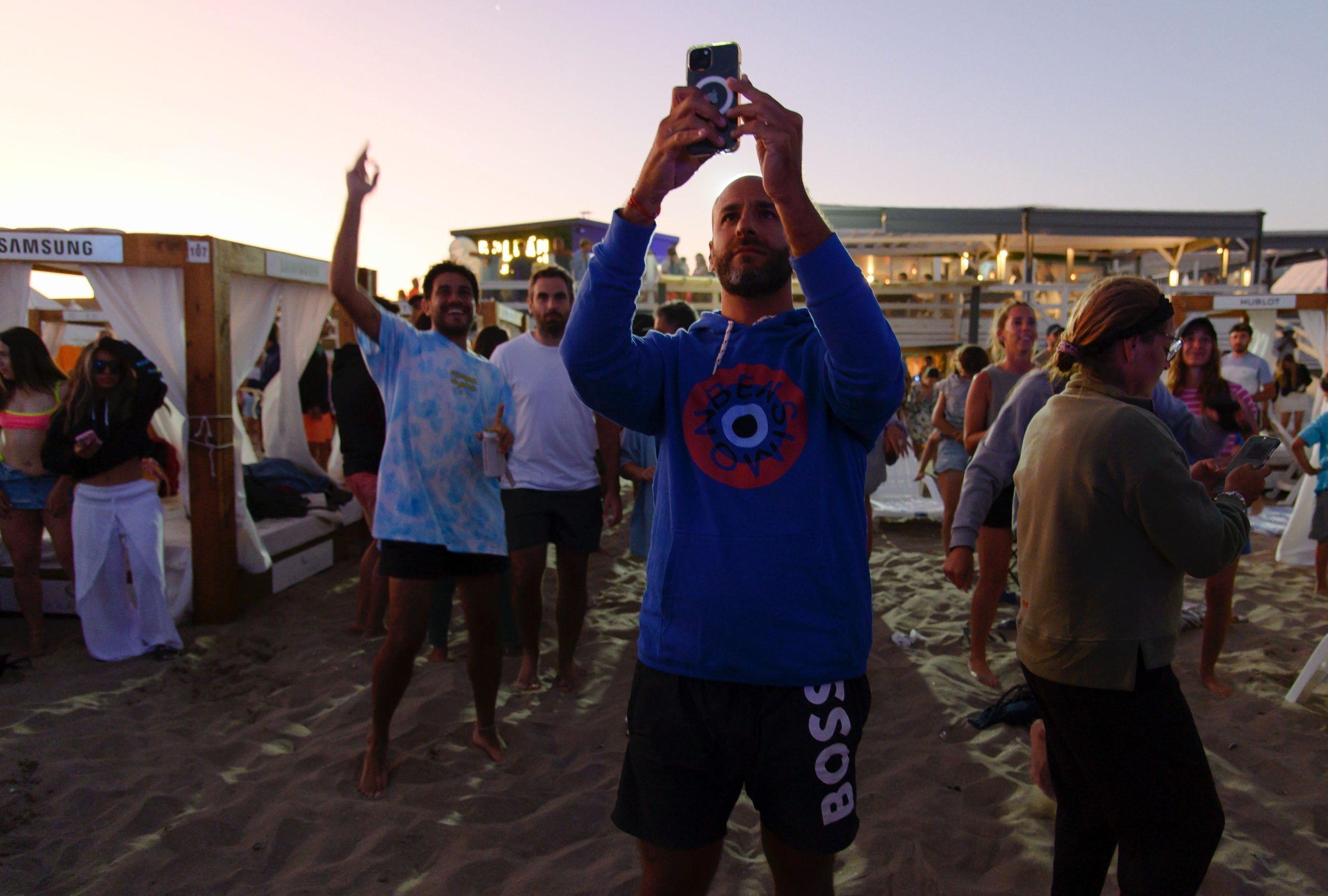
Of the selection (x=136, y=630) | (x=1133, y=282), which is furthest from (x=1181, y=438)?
(x=136, y=630)

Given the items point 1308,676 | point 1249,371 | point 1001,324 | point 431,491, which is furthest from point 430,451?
point 1249,371

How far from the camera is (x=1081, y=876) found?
76.2 inches

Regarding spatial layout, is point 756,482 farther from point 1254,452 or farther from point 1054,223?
point 1054,223

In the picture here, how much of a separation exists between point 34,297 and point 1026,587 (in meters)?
11.2

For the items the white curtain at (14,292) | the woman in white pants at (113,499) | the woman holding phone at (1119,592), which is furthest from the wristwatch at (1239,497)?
the white curtain at (14,292)

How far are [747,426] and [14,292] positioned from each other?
23.7 ft

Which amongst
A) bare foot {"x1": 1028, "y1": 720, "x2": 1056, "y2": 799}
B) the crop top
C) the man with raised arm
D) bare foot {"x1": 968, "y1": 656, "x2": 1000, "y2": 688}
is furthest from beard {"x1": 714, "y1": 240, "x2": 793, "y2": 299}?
the crop top

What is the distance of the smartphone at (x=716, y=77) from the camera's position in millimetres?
1341

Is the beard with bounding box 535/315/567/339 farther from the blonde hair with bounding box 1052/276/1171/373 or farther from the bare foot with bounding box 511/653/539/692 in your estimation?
the blonde hair with bounding box 1052/276/1171/373

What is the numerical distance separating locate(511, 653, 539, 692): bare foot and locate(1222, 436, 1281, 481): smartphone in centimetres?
318

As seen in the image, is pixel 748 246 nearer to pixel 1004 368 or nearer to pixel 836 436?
pixel 836 436

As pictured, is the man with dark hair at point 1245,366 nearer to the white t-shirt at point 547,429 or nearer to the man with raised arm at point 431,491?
the white t-shirt at point 547,429

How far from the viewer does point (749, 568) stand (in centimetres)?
146

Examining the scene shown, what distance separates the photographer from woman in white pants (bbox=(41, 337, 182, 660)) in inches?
179
